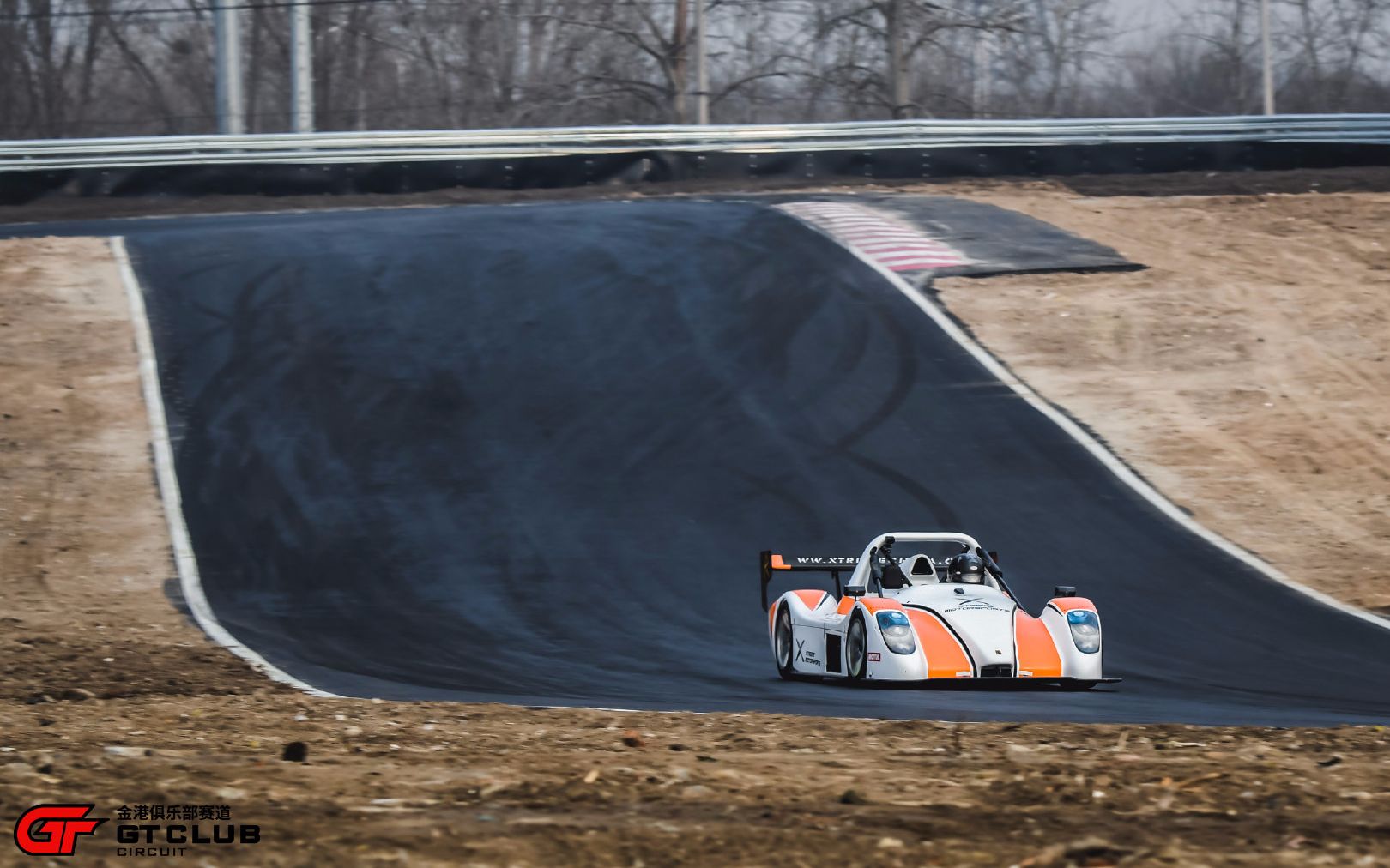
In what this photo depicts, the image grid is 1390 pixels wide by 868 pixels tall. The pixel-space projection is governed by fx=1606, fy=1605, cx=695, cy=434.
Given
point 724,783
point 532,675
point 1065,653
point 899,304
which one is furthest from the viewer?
point 899,304

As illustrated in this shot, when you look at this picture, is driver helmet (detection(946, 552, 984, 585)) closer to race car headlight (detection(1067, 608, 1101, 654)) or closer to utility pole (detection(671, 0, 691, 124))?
race car headlight (detection(1067, 608, 1101, 654))

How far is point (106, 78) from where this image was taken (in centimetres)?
4628

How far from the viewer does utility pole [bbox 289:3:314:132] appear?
Answer: 28.8m

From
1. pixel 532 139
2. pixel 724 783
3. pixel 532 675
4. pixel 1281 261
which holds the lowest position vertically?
pixel 532 675

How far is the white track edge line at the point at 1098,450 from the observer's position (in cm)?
1360

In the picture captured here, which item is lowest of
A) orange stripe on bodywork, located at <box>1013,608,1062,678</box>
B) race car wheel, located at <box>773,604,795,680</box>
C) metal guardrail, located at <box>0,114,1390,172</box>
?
race car wheel, located at <box>773,604,795,680</box>

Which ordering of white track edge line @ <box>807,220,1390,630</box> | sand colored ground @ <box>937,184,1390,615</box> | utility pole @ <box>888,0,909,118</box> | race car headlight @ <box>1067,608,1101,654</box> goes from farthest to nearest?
utility pole @ <box>888,0,909,118</box> → sand colored ground @ <box>937,184,1390,615</box> → white track edge line @ <box>807,220,1390,630</box> → race car headlight @ <box>1067,608,1101,654</box>

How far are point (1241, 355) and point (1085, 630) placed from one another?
10810 mm

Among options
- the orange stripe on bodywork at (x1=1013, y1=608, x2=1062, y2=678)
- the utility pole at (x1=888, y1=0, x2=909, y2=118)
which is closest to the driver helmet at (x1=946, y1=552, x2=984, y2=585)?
the orange stripe on bodywork at (x1=1013, y1=608, x2=1062, y2=678)

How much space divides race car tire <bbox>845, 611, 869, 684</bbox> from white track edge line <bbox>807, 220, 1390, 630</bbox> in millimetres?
4725

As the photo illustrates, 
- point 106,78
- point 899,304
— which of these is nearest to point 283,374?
Answer: point 899,304

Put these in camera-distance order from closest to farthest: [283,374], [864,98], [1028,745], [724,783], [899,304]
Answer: [724,783], [1028,745], [283,374], [899,304], [864,98]

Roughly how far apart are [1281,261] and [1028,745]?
58.0 ft

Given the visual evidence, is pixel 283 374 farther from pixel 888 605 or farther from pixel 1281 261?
pixel 1281 261
